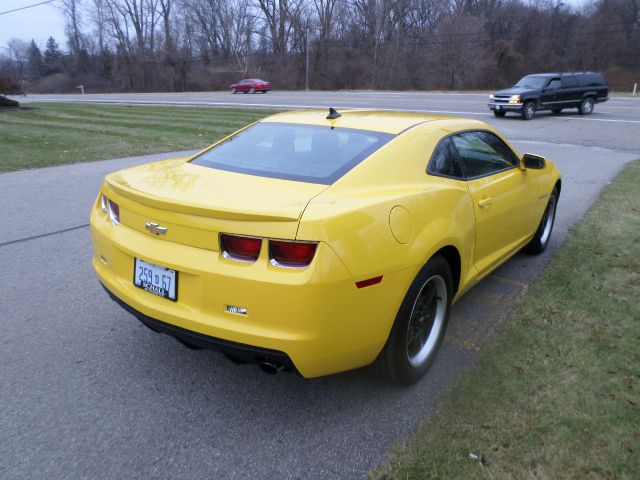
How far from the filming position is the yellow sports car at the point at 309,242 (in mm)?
2355

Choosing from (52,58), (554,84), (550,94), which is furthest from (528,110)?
(52,58)

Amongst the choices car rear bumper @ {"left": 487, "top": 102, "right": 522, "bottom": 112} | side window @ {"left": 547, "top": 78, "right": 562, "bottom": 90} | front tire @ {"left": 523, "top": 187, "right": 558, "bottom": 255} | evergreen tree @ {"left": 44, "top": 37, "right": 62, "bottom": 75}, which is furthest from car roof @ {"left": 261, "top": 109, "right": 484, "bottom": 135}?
evergreen tree @ {"left": 44, "top": 37, "right": 62, "bottom": 75}

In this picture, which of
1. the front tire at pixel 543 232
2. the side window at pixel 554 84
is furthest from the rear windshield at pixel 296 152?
the side window at pixel 554 84

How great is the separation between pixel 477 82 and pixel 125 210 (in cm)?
4972

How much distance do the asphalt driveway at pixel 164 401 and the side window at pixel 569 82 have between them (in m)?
19.7

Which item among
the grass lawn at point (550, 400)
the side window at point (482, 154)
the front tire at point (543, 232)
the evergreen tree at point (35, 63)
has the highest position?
the evergreen tree at point (35, 63)

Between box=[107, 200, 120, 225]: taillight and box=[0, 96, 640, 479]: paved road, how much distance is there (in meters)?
0.89

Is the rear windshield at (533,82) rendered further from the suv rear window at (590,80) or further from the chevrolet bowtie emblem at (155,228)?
the chevrolet bowtie emblem at (155,228)

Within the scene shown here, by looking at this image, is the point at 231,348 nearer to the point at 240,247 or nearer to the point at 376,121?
the point at 240,247

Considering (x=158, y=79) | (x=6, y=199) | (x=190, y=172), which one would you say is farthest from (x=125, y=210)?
(x=158, y=79)

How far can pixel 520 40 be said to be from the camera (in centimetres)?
5212

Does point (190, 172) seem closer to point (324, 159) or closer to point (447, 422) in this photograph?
point (324, 159)

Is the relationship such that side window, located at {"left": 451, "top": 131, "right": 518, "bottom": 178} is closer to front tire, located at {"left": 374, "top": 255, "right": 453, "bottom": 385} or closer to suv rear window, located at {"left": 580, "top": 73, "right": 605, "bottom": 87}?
front tire, located at {"left": 374, "top": 255, "right": 453, "bottom": 385}

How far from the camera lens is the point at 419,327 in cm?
310
